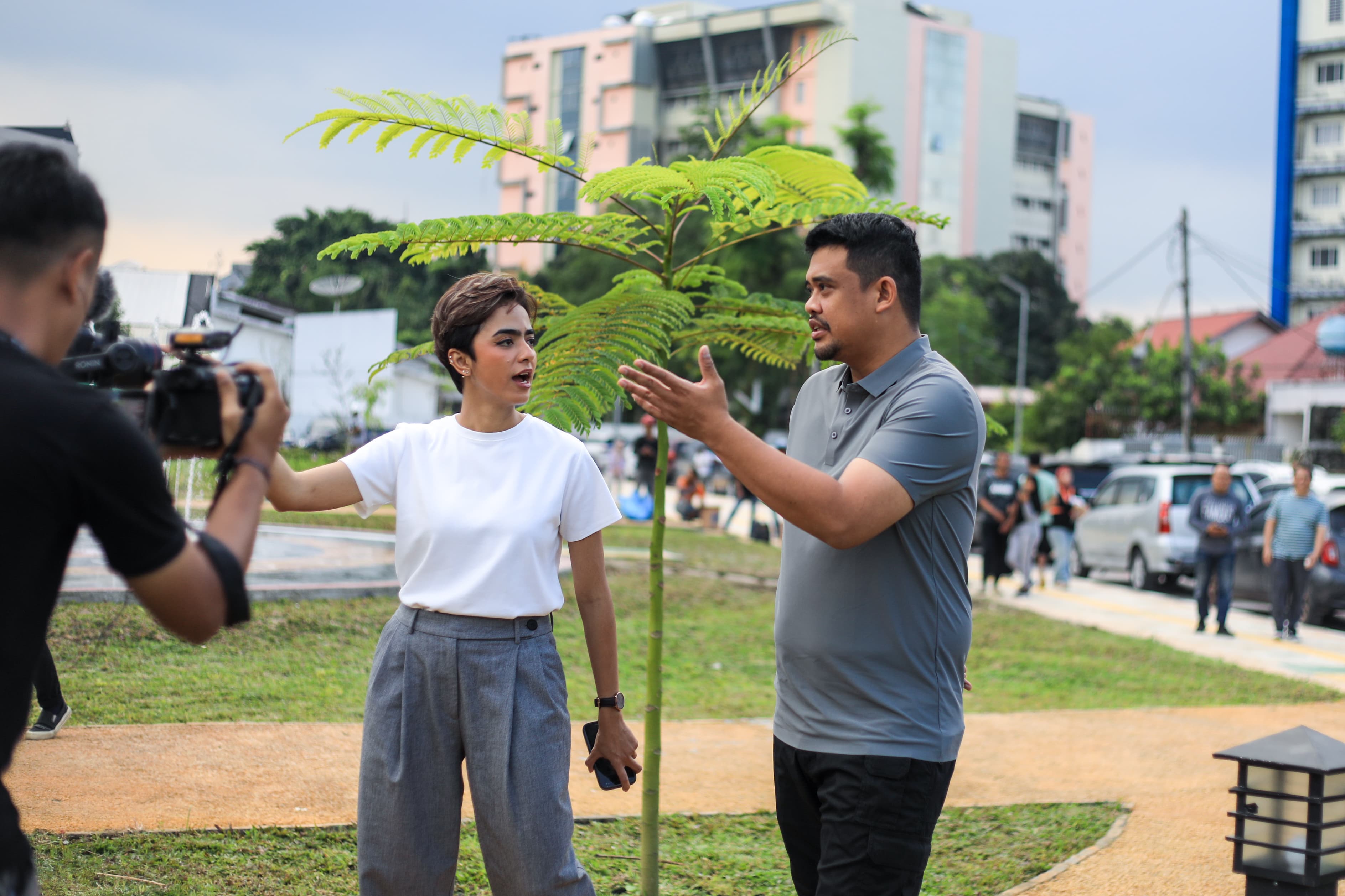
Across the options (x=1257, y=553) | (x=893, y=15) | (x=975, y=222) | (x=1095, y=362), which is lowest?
(x=1257, y=553)

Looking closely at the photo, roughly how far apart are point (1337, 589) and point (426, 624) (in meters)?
13.3

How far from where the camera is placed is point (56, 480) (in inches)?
70.5

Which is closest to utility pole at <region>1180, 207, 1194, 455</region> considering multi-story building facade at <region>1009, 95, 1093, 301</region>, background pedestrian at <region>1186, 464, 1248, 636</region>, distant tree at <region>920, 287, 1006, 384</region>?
background pedestrian at <region>1186, 464, 1248, 636</region>

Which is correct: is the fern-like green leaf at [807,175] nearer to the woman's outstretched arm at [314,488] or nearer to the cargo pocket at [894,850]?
the woman's outstretched arm at [314,488]

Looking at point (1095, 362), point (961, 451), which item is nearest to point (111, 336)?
point (961, 451)

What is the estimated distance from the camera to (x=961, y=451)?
287 cm

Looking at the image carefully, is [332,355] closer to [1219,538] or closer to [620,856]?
[1219,538]

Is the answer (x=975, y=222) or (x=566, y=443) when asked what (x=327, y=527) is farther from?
(x=975, y=222)

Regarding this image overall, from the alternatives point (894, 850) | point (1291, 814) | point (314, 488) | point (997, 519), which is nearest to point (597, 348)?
point (314, 488)

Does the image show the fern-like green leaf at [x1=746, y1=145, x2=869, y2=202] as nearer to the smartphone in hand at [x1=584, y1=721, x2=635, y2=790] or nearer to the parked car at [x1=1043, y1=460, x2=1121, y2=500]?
the smartphone in hand at [x1=584, y1=721, x2=635, y2=790]

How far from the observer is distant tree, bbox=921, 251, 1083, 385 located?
75125 millimetres

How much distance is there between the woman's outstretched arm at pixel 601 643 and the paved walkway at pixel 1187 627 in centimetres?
864

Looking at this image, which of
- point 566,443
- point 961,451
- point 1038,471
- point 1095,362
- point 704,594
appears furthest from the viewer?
point 1095,362

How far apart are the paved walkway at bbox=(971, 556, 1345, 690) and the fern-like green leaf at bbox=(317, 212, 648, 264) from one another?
28.1 feet
